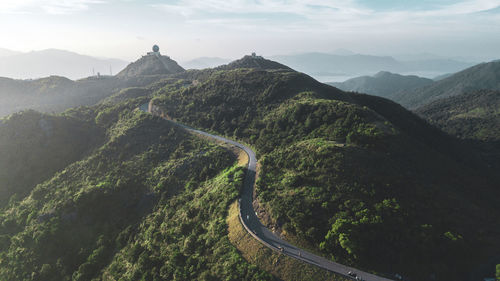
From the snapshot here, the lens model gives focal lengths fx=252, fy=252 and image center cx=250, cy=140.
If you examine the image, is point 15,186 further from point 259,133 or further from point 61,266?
point 259,133

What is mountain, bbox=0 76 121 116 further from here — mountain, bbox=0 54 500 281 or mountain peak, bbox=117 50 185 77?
mountain, bbox=0 54 500 281

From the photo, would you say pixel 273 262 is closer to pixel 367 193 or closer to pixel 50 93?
pixel 367 193

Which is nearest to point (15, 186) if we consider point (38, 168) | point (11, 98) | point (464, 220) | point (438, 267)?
point (38, 168)

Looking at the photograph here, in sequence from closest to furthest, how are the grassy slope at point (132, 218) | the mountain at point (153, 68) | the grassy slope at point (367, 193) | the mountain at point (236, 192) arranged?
1. the grassy slope at point (367, 193)
2. the mountain at point (236, 192)
3. the grassy slope at point (132, 218)
4. the mountain at point (153, 68)

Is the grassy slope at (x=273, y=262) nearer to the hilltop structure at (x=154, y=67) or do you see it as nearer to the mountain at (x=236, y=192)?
the mountain at (x=236, y=192)

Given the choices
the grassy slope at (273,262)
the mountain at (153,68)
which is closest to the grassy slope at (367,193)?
the grassy slope at (273,262)

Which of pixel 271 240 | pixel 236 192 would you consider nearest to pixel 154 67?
pixel 236 192
